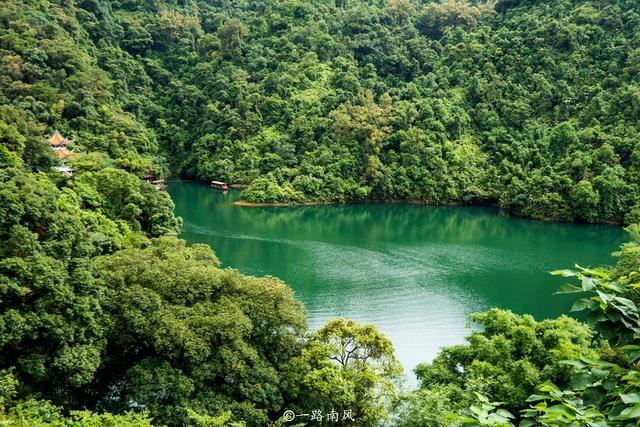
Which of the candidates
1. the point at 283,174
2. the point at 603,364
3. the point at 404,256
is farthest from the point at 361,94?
the point at 603,364

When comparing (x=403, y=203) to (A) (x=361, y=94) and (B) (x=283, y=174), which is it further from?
(A) (x=361, y=94)

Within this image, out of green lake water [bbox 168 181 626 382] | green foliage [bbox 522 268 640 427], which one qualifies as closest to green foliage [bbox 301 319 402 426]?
green lake water [bbox 168 181 626 382]

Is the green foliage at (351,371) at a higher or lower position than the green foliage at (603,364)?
lower

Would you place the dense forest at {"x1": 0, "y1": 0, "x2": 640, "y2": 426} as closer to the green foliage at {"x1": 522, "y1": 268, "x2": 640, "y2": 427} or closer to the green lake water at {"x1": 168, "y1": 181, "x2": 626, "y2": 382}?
the green foliage at {"x1": 522, "y1": 268, "x2": 640, "y2": 427}

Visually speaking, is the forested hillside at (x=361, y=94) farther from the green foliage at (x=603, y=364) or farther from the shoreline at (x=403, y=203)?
the green foliage at (x=603, y=364)

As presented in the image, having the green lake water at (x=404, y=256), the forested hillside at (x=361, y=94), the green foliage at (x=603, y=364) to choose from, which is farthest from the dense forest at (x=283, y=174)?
the green lake water at (x=404, y=256)
